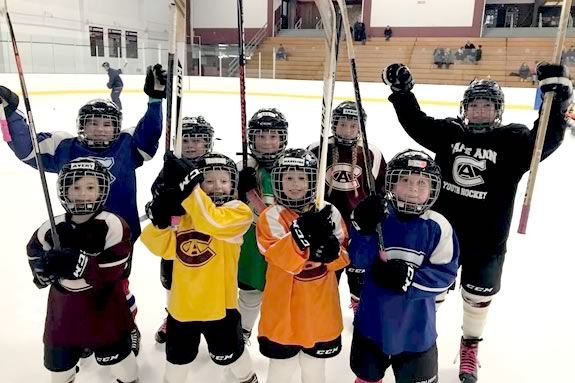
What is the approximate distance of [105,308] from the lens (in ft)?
4.88

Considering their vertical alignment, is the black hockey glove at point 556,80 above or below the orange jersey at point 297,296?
above

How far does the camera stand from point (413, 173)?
1425mm

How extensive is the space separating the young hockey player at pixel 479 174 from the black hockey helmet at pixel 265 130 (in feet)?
1.44

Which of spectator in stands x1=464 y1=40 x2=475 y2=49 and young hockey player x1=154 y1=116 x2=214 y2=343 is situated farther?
spectator in stands x1=464 y1=40 x2=475 y2=49

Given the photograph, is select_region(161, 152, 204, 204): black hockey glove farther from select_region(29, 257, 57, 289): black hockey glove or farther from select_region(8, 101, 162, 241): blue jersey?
select_region(8, 101, 162, 241): blue jersey

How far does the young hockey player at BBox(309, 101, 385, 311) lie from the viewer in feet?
6.28

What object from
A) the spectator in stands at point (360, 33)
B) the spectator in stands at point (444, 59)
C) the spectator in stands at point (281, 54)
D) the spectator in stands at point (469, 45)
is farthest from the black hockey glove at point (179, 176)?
the spectator in stands at point (360, 33)

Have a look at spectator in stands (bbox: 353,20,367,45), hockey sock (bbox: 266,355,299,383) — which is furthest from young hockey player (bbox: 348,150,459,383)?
spectator in stands (bbox: 353,20,367,45)

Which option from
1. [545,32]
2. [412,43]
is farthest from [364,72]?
[545,32]

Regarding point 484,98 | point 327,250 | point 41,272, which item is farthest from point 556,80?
point 41,272

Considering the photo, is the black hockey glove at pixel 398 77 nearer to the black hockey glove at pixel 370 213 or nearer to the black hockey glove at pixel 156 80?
the black hockey glove at pixel 370 213

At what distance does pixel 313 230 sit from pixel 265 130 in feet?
1.98

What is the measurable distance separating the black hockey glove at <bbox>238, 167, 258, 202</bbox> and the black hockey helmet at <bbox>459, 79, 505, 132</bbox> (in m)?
0.81

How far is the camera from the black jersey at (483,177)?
175 centimetres
